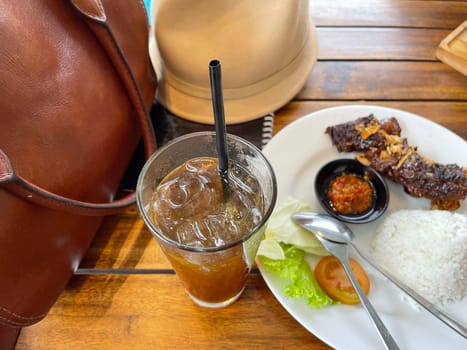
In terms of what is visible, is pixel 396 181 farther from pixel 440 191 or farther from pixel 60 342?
pixel 60 342

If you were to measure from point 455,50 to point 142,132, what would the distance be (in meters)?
1.06

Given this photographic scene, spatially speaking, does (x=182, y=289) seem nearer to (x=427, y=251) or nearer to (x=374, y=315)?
(x=374, y=315)

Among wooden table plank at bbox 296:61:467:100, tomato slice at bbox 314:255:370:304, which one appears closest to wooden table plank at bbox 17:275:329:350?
tomato slice at bbox 314:255:370:304

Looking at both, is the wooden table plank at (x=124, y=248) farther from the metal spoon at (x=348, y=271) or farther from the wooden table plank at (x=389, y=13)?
the wooden table plank at (x=389, y=13)

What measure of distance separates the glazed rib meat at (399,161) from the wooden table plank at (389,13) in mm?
537

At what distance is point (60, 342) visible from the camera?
2.77 feet

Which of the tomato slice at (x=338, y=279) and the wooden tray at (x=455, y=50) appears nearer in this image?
the tomato slice at (x=338, y=279)

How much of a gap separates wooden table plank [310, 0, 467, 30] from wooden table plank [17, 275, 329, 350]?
1.03 meters

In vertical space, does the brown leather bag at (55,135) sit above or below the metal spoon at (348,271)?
above

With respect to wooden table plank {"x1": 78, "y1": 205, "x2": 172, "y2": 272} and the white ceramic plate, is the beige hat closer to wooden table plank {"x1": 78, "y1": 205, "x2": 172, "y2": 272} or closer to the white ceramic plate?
the white ceramic plate

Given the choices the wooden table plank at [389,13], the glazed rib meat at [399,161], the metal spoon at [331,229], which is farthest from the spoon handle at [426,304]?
the wooden table plank at [389,13]

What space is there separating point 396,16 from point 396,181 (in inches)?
29.3

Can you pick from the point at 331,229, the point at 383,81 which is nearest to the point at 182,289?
the point at 331,229

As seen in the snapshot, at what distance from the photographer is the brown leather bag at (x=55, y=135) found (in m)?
0.69
